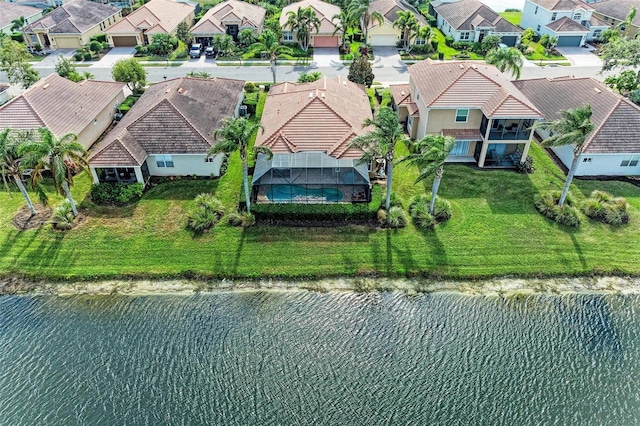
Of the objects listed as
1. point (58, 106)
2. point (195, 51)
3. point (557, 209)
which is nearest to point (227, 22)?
point (195, 51)

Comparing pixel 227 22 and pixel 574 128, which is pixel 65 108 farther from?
pixel 574 128

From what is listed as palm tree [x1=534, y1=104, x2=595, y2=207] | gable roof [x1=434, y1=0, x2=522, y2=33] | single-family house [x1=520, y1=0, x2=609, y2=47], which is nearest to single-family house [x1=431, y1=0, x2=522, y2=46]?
gable roof [x1=434, y1=0, x2=522, y2=33]

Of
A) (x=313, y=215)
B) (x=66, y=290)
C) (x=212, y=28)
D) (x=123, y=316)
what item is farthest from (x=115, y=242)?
(x=212, y=28)

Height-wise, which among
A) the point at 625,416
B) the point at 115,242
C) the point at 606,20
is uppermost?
the point at 606,20

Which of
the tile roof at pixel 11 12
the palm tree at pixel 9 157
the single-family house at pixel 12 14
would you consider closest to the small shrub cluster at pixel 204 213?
the palm tree at pixel 9 157

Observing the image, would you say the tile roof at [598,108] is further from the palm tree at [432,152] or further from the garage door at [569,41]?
the garage door at [569,41]

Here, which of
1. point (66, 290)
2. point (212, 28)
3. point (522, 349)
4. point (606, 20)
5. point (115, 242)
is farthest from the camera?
point (606, 20)

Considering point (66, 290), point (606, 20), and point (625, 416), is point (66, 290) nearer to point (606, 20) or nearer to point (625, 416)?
point (625, 416)
